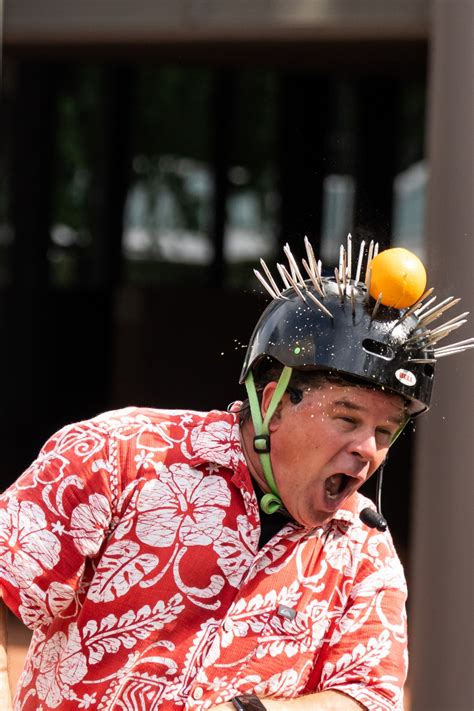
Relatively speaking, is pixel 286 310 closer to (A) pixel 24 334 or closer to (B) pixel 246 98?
(A) pixel 24 334

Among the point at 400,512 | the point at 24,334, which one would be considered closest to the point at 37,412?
the point at 24,334

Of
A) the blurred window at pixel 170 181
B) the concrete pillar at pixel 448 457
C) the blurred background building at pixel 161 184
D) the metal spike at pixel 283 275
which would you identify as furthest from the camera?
the blurred window at pixel 170 181

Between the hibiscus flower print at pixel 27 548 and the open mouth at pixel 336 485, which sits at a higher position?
the open mouth at pixel 336 485

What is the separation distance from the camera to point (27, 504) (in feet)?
7.21

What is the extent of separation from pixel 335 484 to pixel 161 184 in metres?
13.2

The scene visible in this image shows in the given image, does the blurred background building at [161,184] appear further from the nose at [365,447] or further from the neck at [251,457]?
the nose at [365,447]

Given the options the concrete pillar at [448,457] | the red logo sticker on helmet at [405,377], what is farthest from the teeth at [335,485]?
the concrete pillar at [448,457]

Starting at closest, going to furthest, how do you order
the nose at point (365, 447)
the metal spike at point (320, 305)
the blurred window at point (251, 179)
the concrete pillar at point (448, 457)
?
1. the nose at point (365, 447)
2. the metal spike at point (320, 305)
3. the concrete pillar at point (448, 457)
4. the blurred window at point (251, 179)

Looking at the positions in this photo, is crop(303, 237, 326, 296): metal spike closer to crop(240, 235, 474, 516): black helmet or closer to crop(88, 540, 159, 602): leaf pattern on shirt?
crop(240, 235, 474, 516): black helmet

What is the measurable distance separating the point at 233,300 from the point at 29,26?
655 centimetres

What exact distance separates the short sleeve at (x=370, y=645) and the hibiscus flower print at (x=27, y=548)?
0.55 meters

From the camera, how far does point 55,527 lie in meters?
2.18

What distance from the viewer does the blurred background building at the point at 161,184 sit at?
6258mm

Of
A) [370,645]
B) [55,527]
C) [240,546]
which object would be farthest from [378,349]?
[55,527]
